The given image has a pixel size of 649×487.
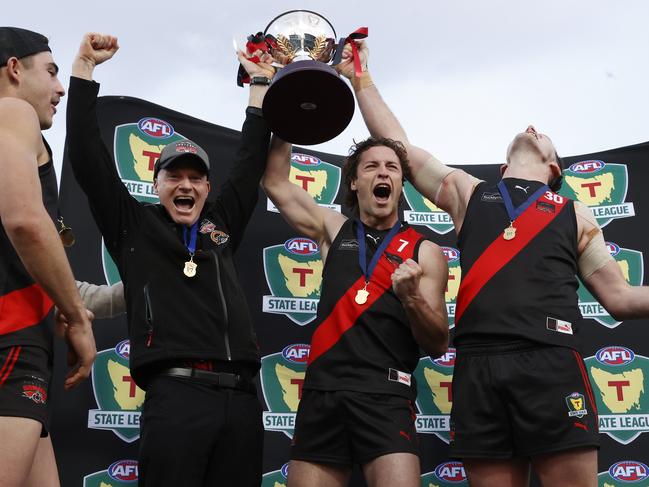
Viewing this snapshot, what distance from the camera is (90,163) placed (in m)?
3.71

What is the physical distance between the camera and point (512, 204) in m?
4.16

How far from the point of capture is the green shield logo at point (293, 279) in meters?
4.95

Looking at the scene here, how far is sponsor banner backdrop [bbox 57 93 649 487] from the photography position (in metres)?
4.50

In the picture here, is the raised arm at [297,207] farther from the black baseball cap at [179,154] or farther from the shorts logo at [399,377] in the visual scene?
the shorts logo at [399,377]

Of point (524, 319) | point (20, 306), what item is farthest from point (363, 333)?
point (20, 306)

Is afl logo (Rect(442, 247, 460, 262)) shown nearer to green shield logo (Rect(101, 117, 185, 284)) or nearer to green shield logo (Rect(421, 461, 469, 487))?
green shield logo (Rect(421, 461, 469, 487))

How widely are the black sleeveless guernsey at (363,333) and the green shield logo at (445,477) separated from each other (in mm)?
1025

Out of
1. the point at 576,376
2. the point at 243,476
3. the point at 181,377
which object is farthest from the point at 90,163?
the point at 576,376

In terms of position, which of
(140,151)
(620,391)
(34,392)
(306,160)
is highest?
(306,160)

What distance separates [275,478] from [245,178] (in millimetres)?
1771

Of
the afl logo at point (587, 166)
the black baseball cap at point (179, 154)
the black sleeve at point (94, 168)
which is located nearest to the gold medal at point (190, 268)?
the black sleeve at point (94, 168)

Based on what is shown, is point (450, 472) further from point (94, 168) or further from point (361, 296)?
point (94, 168)

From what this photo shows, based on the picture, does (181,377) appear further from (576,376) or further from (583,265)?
(583,265)

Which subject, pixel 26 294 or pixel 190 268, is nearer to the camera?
pixel 26 294
